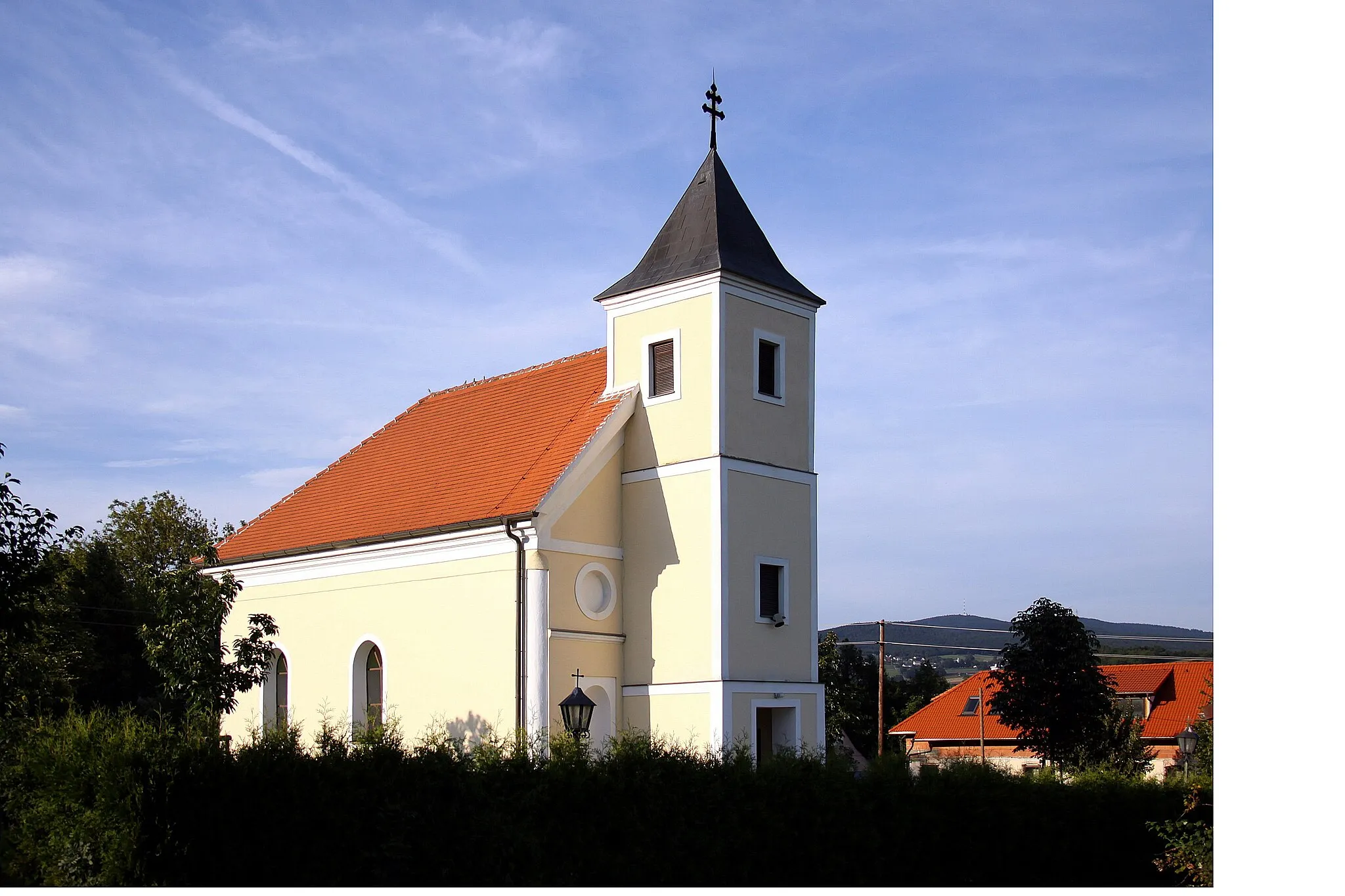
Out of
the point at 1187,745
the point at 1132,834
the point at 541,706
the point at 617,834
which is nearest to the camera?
the point at 617,834

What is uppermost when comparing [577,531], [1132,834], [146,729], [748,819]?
[577,531]

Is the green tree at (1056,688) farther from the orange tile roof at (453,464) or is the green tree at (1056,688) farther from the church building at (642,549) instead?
the orange tile roof at (453,464)

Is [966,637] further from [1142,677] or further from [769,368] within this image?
[769,368]

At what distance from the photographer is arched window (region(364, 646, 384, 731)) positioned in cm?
2577

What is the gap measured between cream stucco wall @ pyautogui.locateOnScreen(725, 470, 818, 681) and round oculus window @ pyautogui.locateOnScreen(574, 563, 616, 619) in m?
2.48

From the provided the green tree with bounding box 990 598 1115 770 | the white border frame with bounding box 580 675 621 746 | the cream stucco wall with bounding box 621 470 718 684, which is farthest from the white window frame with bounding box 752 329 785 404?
the green tree with bounding box 990 598 1115 770

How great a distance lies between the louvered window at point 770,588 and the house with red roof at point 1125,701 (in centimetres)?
2884

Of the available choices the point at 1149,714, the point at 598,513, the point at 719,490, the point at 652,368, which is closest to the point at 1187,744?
the point at 719,490

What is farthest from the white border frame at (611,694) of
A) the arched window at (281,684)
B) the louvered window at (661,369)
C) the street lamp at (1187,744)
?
the street lamp at (1187,744)
